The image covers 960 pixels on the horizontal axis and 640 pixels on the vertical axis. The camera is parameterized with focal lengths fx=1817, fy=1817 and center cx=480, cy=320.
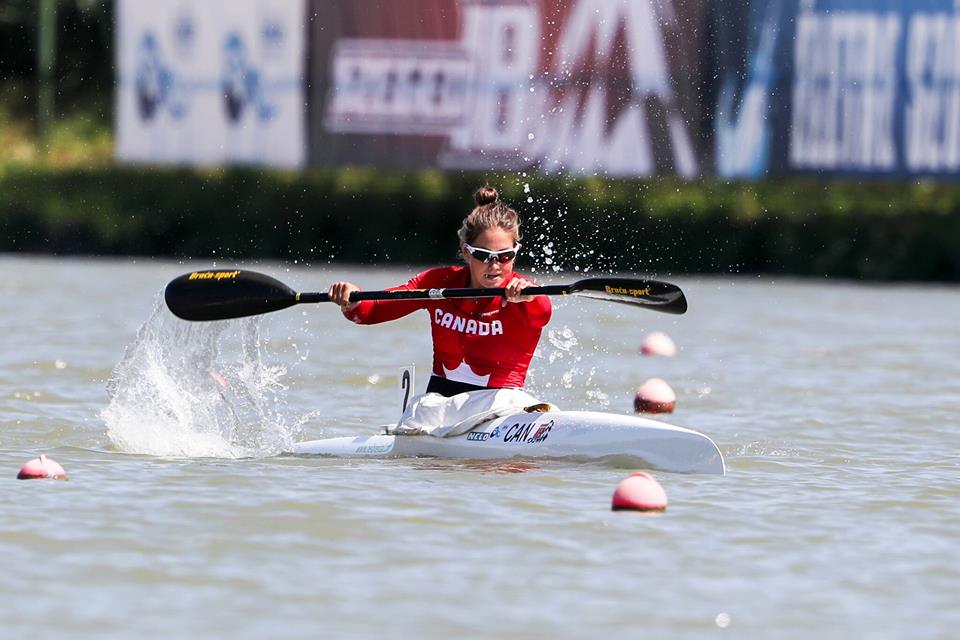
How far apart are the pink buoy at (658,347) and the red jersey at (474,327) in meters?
5.97

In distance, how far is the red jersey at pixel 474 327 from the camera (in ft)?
29.2

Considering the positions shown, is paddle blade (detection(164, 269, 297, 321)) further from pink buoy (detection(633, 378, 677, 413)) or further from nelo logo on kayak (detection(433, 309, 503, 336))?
pink buoy (detection(633, 378, 677, 413))

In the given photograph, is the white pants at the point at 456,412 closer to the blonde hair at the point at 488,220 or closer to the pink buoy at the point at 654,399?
the blonde hair at the point at 488,220

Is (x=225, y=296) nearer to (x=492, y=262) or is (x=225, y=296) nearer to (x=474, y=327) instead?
(x=474, y=327)

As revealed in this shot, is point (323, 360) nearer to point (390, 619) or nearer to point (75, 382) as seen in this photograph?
point (75, 382)

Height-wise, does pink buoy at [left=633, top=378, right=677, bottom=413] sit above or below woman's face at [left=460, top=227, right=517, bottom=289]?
below

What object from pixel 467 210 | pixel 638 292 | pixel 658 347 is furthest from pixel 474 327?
pixel 467 210

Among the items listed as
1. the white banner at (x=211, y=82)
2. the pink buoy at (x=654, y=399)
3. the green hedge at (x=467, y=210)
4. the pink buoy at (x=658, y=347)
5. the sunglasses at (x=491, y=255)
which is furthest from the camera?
the white banner at (x=211, y=82)

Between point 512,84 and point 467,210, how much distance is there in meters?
2.03

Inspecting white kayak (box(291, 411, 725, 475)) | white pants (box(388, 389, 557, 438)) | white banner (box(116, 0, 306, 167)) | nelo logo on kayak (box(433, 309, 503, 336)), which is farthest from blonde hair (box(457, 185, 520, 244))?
white banner (box(116, 0, 306, 167))

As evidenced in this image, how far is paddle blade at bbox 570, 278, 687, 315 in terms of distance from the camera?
9172 mm

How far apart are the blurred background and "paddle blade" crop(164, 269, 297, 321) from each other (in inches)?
566

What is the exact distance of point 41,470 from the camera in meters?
8.05

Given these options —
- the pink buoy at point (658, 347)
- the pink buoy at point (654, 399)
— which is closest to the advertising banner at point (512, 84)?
the pink buoy at point (658, 347)
